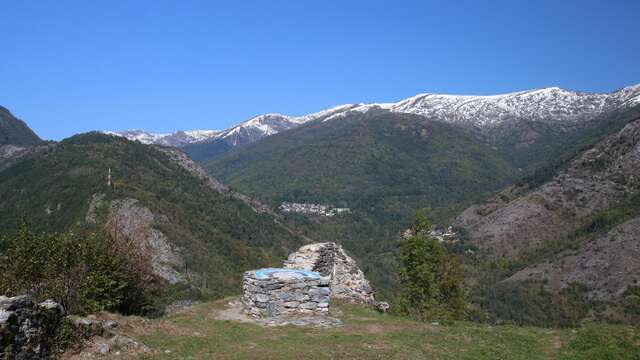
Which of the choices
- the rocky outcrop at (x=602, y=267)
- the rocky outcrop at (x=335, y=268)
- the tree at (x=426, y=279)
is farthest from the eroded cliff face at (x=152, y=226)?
the rocky outcrop at (x=602, y=267)

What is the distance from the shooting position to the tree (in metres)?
38.2

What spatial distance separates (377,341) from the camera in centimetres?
1989

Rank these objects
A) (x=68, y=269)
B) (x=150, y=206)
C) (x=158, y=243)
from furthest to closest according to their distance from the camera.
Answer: (x=150, y=206), (x=158, y=243), (x=68, y=269)

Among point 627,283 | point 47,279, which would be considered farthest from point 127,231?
point 627,283

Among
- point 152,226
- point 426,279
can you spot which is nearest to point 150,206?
point 152,226

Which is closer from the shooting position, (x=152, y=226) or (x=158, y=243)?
(x=158, y=243)

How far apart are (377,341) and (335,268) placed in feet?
47.3

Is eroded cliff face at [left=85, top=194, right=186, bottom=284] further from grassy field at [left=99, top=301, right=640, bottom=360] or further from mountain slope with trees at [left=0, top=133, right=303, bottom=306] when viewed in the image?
grassy field at [left=99, top=301, right=640, bottom=360]

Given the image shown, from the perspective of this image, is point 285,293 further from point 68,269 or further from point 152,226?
point 152,226

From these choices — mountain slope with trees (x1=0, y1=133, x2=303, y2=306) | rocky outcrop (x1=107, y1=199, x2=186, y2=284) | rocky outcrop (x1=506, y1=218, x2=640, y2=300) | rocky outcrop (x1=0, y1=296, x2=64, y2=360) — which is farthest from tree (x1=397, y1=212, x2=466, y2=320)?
rocky outcrop (x1=506, y1=218, x2=640, y2=300)

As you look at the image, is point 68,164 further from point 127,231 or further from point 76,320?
point 76,320

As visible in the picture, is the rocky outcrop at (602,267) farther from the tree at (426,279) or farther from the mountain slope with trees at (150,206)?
the tree at (426,279)

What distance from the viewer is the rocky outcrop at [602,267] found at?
11012cm

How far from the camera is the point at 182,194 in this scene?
158875mm
